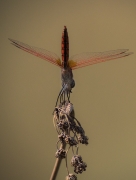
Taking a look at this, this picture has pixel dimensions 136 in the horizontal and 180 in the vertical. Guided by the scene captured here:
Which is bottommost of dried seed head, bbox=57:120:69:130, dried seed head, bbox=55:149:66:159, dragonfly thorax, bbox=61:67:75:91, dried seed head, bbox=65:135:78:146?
dried seed head, bbox=55:149:66:159

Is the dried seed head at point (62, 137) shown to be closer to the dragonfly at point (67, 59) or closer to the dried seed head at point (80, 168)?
the dried seed head at point (80, 168)

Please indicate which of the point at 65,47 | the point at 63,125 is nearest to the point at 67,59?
the point at 65,47

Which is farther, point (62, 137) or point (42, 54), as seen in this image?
point (42, 54)

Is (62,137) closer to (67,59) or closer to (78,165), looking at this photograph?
(78,165)

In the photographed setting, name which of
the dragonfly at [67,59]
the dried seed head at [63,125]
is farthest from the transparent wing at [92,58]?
the dried seed head at [63,125]

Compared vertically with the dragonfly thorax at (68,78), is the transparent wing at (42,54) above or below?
above

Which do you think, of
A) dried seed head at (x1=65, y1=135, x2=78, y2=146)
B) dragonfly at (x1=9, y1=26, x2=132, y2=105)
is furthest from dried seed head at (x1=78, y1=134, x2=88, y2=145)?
dragonfly at (x1=9, y1=26, x2=132, y2=105)

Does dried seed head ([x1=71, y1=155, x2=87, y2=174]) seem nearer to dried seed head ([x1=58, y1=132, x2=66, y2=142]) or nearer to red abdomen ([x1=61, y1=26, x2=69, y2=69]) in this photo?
dried seed head ([x1=58, y1=132, x2=66, y2=142])

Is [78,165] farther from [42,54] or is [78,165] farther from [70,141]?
[42,54]

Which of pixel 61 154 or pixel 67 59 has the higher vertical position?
pixel 67 59
